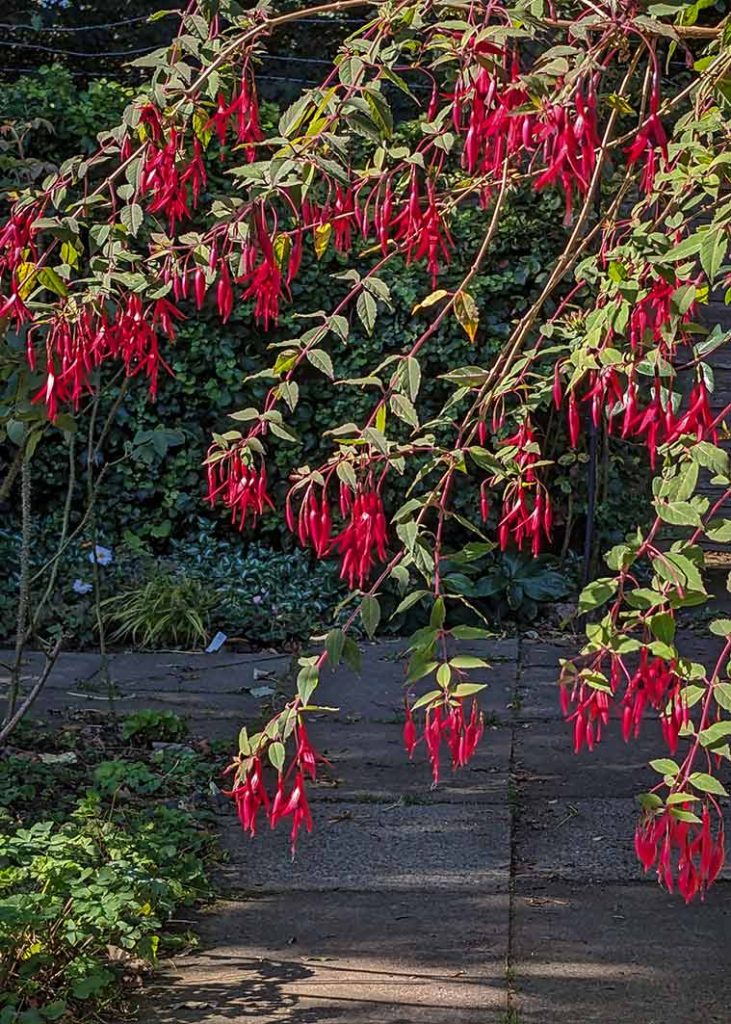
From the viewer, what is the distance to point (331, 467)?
7.41 feet

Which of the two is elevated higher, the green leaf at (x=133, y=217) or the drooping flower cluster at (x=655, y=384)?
the green leaf at (x=133, y=217)

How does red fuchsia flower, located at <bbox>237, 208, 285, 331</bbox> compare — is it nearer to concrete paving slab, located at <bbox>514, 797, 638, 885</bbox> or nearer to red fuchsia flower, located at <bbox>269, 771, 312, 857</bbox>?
red fuchsia flower, located at <bbox>269, 771, 312, 857</bbox>

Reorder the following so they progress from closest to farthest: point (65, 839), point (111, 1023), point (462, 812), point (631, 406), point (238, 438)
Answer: point (631, 406)
point (238, 438)
point (111, 1023)
point (65, 839)
point (462, 812)

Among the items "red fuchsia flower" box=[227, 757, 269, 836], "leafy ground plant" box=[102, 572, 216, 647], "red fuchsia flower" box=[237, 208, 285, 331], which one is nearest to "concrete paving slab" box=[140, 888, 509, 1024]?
"red fuchsia flower" box=[227, 757, 269, 836]

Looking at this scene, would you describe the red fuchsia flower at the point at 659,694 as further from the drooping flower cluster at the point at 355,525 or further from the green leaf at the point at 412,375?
the green leaf at the point at 412,375

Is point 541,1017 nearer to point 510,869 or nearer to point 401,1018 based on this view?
point 401,1018

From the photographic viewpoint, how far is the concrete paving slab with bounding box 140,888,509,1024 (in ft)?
10.2

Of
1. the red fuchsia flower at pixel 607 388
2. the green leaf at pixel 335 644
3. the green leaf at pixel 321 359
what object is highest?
the green leaf at pixel 321 359

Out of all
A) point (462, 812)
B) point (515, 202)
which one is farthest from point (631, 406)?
point (515, 202)

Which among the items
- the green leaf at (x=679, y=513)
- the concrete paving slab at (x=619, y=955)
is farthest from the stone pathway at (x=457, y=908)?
the green leaf at (x=679, y=513)

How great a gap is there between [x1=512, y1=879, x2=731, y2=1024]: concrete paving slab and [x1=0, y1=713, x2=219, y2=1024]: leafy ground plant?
809 millimetres

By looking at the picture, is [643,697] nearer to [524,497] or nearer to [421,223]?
[524,497]

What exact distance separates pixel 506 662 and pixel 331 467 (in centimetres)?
406

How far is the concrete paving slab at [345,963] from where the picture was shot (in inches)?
122
